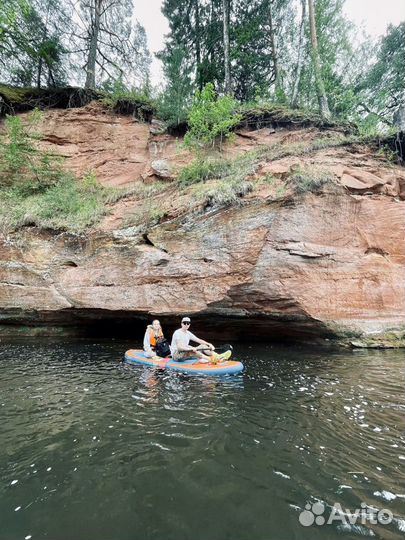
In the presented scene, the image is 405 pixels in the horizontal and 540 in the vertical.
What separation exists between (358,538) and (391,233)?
9.84 meters

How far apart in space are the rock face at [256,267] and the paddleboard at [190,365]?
2291 mm

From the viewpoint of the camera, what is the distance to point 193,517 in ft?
8.81

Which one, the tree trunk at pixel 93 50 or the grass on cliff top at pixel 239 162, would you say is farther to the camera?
the tree trunk at pixel 93 50

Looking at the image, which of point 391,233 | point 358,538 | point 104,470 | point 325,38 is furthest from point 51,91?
point 358,538

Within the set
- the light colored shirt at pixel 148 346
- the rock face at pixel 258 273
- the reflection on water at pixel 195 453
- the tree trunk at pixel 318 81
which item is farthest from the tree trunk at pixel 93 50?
the reflection on water at pixel 195 453

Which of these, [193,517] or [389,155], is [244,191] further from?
[193,517]

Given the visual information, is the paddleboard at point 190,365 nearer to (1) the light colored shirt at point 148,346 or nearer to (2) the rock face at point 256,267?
(1) the light colored shirt at point 148,346

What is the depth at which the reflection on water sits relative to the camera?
8.74ft

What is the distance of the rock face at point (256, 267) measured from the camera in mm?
9758

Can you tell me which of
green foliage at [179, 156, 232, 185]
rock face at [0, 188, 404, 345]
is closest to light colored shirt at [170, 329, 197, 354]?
rock face at [0, 188, 404, 345]

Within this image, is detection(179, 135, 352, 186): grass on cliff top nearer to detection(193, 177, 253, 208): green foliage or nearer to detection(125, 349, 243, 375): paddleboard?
detection(193, 177, 253, 208): green foliage
